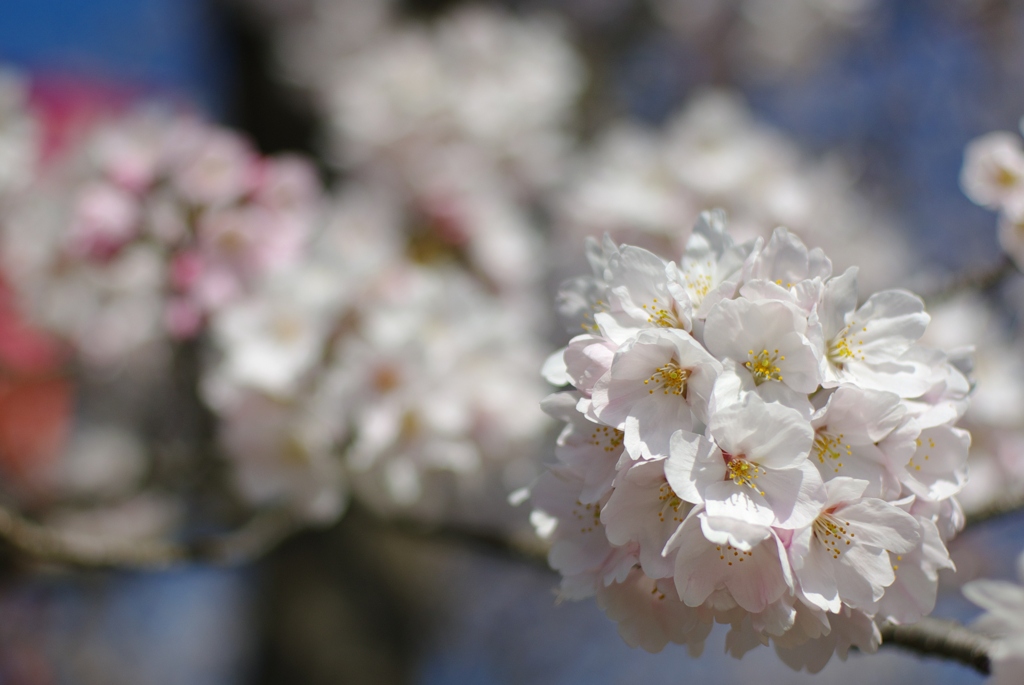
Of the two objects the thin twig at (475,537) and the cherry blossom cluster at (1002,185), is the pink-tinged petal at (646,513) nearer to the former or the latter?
the thin twig at (475,537)

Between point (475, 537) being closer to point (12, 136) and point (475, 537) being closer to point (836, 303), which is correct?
point (836, 303)

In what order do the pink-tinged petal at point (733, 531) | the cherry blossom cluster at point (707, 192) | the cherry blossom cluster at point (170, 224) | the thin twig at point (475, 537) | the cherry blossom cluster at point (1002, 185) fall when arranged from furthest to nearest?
the cherry blossom cluster at point (707, 192) → the cherry blossom cluster at point (170, 224) → the thin twig at point (475, 537) → the cherry blossom cluster at point (1002, 185) → the pink-tinged petal at point (733, 531)

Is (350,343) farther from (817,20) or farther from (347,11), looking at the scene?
(817,20)

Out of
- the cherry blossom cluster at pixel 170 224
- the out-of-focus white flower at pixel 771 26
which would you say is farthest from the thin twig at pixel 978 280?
the out-of-focus white flower at pixel 771 26

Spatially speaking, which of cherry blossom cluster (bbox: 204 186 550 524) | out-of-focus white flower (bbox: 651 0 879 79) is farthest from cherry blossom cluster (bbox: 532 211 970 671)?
out-of-focus white flower (bbox: 651 0 879 79)

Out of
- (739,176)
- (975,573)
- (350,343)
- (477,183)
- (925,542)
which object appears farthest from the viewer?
(477,183)

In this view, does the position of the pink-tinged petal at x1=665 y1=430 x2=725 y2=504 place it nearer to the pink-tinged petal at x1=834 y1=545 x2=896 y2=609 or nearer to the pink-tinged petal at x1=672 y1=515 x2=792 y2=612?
the pink-tinged petal at x1=672 y1=515 x2=792 y2=612

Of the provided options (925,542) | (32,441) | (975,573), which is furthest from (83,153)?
(32,441)

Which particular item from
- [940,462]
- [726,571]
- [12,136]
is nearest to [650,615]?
[726,571]
